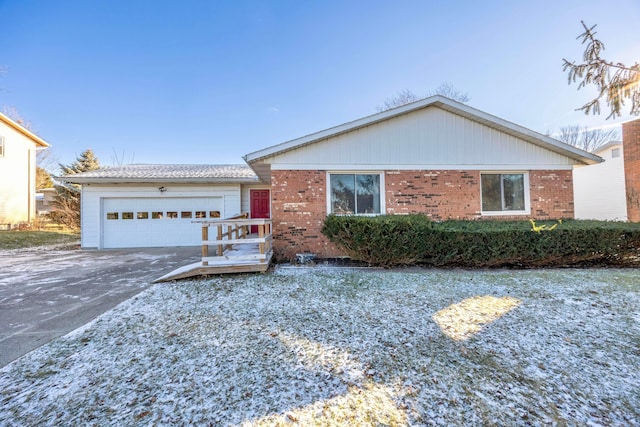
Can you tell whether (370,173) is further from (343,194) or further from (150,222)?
(150,222)

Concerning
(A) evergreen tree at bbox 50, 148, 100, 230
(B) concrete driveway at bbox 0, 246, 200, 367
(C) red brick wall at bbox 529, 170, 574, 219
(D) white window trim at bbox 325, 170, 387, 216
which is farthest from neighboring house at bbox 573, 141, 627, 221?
(A) evergreen tree at bbox 50, 148, 100, 230

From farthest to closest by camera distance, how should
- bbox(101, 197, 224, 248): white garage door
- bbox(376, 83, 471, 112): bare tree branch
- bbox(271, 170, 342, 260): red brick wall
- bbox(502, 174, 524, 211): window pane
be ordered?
bbox(376, 83, 471, 112): bare tree branch → bbox(101, 197, 224, 248): white garage door → bbox(502, 174, 524, 211): window pane → bbox(271, 170, 342, 260): red brick wall

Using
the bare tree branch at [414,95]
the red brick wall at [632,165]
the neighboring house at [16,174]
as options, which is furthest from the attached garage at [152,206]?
the red brick wall at [632,165]

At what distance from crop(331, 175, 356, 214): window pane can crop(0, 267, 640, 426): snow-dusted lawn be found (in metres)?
3.31

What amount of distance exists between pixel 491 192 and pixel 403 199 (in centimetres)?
289

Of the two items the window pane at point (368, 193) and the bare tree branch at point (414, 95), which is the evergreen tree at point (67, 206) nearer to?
the window pane at point (368, 193)

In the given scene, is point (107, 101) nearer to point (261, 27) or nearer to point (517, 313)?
point (261, 27)

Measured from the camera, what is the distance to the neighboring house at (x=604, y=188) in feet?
45.3

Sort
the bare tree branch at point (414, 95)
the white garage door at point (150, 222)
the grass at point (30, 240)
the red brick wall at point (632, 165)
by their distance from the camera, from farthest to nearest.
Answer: the bare tree branch at point (414, 95) < the red brick wall at point (632, 165) < the grass at point (30, 240) < the white garage door at point (150, 222)

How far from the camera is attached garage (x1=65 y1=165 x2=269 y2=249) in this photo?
10.4 m

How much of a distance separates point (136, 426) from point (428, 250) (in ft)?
19.1

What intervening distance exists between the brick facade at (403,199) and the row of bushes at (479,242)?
4.21ft

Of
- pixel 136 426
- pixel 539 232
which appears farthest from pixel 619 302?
pixel 136 426

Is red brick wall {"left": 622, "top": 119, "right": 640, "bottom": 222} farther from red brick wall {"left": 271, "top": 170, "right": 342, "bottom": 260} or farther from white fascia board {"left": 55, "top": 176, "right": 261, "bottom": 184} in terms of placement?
white fascia board {"left": 55, "top": 176, "right": 261, "bottom": 184}
